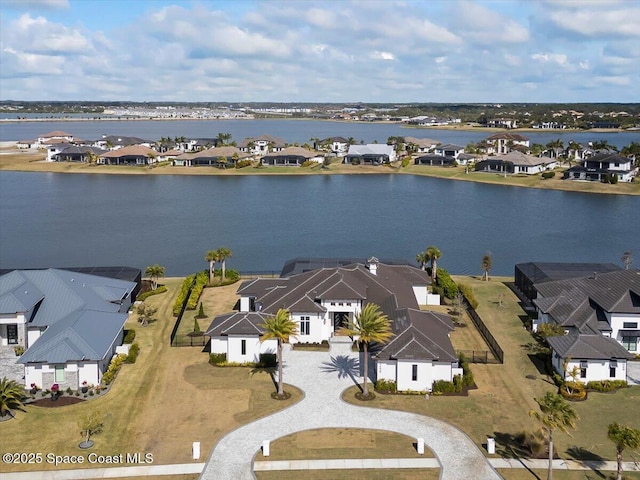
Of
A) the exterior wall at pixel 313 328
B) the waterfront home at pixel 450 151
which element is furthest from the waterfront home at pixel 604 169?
the exterior wall at pixel 313 328

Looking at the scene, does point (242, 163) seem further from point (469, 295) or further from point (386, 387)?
Result: point (386, 387)

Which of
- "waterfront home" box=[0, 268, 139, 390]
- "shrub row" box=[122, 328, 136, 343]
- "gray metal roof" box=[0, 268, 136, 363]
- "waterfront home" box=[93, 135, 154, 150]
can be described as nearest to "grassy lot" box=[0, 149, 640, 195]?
"waterfront home" box=[93, 135, 154, 150]

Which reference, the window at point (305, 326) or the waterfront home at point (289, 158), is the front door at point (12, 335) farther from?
the waterfront home at point (289, 158)

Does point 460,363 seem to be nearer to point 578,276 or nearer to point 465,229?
point 578,276

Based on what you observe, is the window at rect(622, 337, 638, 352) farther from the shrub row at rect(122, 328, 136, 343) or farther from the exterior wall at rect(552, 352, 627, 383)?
the shrub row at rect(122, 328, 136, 343)

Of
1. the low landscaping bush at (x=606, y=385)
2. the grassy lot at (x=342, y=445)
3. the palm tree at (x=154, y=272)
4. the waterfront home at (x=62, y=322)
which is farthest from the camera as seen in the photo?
the palm tree at (x=154, y=272)

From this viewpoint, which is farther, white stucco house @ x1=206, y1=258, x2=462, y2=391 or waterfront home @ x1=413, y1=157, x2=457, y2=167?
waterfront home @ x1=413, y1=157, x2=457, y2=167

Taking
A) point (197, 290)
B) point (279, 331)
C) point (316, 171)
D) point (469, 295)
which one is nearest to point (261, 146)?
point (316, 171)
